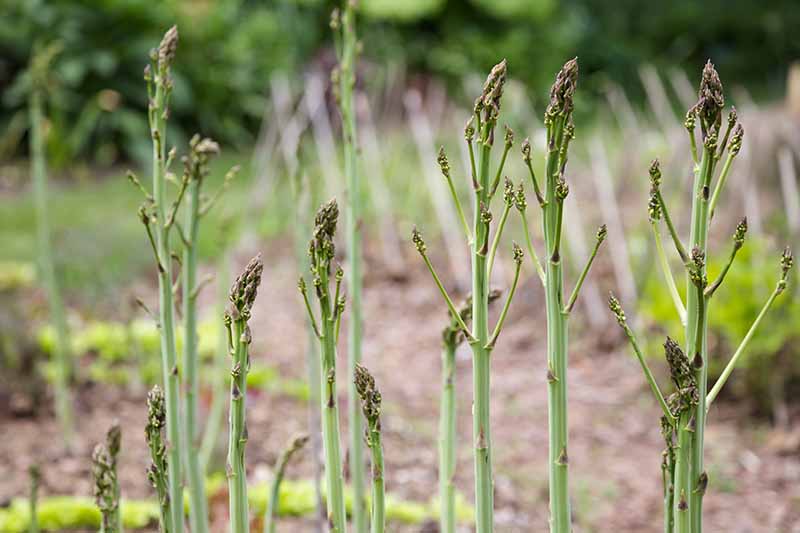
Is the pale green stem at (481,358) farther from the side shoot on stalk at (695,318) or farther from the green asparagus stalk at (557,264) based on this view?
the side shoot on stalk at (695,318)

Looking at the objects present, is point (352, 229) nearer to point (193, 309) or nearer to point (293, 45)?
point (193, 309)

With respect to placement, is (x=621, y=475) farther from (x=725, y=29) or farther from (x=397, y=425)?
(x=725, y=29)

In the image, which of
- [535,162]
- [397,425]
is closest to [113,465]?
[397,425]

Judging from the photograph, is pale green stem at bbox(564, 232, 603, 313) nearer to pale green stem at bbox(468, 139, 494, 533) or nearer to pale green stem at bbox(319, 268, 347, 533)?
pale green stem at bbox(468, 139, 494, 533)

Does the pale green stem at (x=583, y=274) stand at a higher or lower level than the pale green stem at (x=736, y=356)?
higher

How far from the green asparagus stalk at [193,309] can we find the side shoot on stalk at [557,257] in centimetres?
48

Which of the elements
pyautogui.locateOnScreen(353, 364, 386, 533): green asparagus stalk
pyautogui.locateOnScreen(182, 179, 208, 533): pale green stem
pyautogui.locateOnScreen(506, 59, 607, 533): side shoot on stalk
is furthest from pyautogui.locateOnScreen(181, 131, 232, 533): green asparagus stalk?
pyautogui.locateOnScreen(506, 59, 607, 533): side shoot on stalk

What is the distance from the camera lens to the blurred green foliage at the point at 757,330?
2.94m

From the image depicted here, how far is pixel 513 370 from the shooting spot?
12.4 ft

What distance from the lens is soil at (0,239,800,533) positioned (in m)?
2.45

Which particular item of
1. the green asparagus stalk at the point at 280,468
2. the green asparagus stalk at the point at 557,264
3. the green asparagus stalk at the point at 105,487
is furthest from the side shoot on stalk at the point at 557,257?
the green asparagus stalk at the point at 105,487

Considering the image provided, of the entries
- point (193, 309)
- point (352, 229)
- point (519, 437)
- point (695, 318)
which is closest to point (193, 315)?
point (193, 309)

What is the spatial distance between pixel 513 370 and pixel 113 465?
9.20ft

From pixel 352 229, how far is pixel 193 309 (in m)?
0.39
